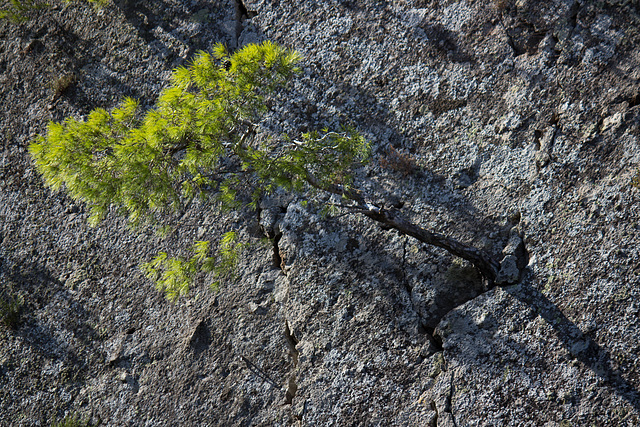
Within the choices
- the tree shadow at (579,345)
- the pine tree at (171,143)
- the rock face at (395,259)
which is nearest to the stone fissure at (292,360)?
the rock face at (395,259)

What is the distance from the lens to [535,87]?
2.80m

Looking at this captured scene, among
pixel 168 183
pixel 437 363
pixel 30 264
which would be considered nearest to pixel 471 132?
pixel 437 363

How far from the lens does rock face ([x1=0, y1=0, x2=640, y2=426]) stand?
2424 mm

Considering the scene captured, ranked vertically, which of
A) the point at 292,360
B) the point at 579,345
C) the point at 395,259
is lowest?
the point at 579,345

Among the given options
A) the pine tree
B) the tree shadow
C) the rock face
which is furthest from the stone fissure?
the tree shadow

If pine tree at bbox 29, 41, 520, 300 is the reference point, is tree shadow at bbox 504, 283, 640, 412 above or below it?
below

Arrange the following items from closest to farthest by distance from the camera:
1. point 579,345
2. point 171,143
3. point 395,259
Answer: point 171,143, point 579,345, point 395,259

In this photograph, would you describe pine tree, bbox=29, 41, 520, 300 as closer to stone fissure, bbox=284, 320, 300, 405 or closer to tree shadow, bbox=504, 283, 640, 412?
stone fissure, bbox=284, 320, 300, 405

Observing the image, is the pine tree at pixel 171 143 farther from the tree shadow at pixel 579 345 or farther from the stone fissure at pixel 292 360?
the tree shadow at pixel 579 345

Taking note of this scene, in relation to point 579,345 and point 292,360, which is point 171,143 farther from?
point 579,345

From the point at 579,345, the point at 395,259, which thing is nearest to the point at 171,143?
the point at 395,259

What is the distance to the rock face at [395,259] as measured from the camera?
2.42m

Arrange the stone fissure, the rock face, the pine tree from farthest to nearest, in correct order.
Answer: the stone fissure < the rock face < the pine tree

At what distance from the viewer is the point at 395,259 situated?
2877 mm
